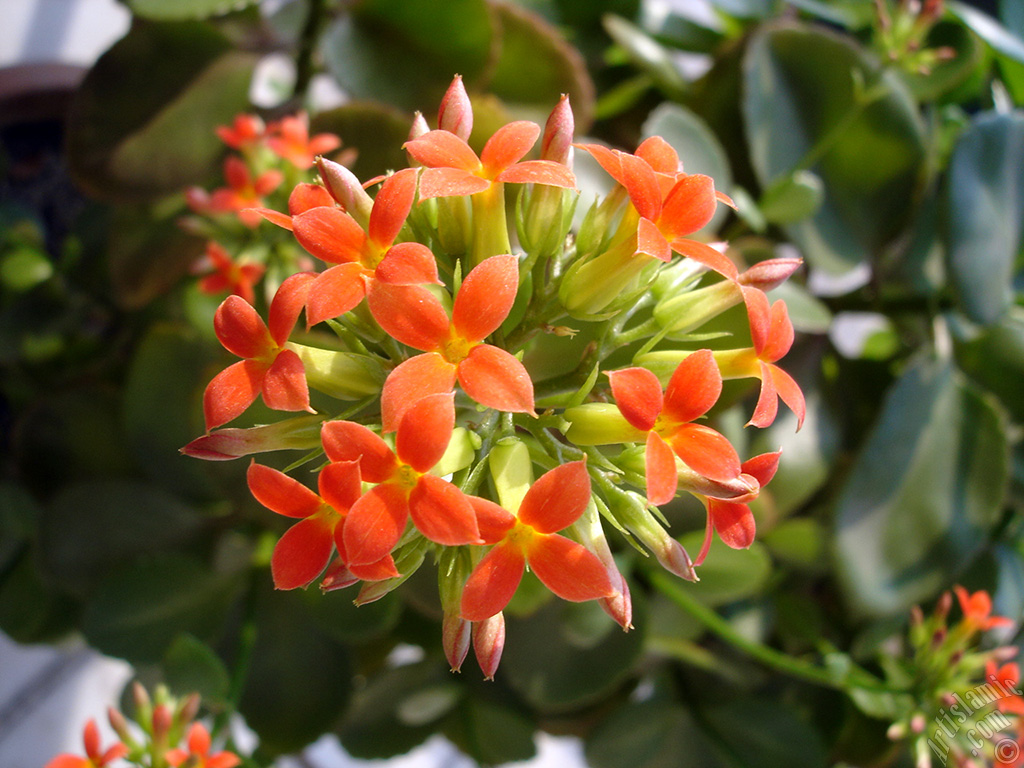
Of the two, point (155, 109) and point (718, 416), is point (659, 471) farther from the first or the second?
point (155, 109)

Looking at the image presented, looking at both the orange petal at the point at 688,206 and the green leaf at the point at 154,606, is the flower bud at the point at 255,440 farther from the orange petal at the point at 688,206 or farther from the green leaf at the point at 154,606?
the green leaf at the point at 154,606

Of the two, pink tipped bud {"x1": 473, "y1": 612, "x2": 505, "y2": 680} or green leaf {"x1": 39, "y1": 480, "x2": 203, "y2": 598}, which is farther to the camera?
green leaf {"x1": 39, "y1": 480, "x2": 203, "y2": 598}

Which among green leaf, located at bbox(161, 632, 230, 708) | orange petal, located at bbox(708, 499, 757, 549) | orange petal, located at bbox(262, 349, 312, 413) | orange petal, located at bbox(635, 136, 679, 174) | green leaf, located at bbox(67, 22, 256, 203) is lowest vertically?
green leaf, located at bbox(161, 632, 230, 708)

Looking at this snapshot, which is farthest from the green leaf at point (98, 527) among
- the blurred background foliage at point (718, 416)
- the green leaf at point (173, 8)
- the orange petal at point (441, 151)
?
the orange petal at point (441, 151)

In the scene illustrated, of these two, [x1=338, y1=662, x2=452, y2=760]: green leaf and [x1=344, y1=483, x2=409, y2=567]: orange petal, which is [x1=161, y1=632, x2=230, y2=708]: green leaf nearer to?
[x1=338, y1=662, x2=452, y2=760]: green leaf

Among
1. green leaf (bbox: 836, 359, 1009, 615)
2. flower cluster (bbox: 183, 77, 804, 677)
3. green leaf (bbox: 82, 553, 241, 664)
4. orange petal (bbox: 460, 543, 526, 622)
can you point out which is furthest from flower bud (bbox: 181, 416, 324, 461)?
green leaf (bbox: 836, 359, 1009, 615)

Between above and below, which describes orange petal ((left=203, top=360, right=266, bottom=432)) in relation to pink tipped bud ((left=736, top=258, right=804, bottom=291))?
below
